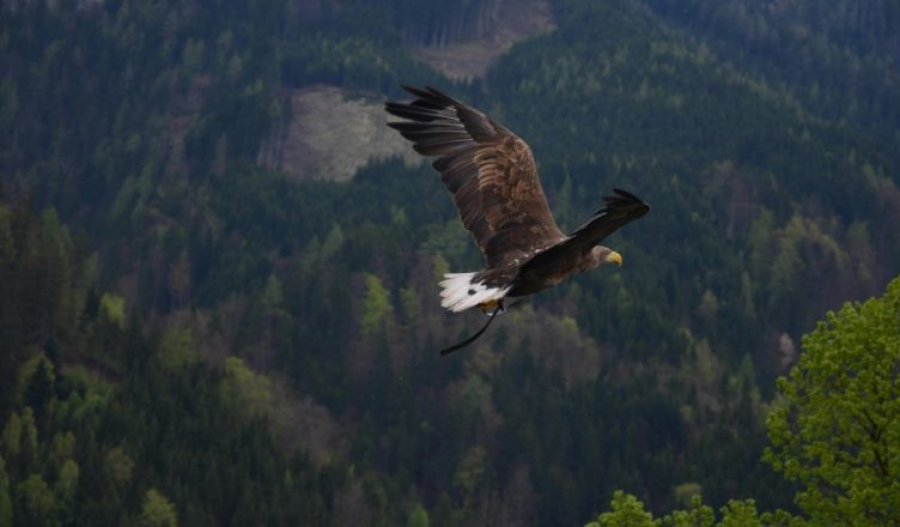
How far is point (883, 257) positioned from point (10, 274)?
335 ft

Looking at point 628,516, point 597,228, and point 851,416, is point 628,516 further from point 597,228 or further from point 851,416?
point 597,228

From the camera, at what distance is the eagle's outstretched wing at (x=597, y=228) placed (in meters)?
17.0

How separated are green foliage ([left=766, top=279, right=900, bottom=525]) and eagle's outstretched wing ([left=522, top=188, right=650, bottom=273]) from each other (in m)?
10.5

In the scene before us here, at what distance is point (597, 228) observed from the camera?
1786 cm

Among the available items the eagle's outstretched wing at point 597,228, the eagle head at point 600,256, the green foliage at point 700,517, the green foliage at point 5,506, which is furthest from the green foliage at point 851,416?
the green foliage at point 5,506

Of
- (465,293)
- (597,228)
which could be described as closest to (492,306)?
(465,293)

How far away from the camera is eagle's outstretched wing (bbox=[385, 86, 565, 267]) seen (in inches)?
837

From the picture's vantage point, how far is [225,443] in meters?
109

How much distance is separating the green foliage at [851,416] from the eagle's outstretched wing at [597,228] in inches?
415

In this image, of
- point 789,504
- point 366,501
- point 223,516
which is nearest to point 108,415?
point 223,516

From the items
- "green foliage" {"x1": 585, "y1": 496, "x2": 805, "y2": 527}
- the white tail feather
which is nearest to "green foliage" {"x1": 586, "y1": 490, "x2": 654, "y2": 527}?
"green foliage" {"x1": 585, "y1": 496, "x2": 805, "y2": 527}

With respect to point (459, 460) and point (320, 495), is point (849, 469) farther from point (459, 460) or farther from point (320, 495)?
point (459, 460)

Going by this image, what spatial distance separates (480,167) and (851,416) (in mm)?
10090

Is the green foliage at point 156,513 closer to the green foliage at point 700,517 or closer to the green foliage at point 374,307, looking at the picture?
the green foliage at point 374,307
